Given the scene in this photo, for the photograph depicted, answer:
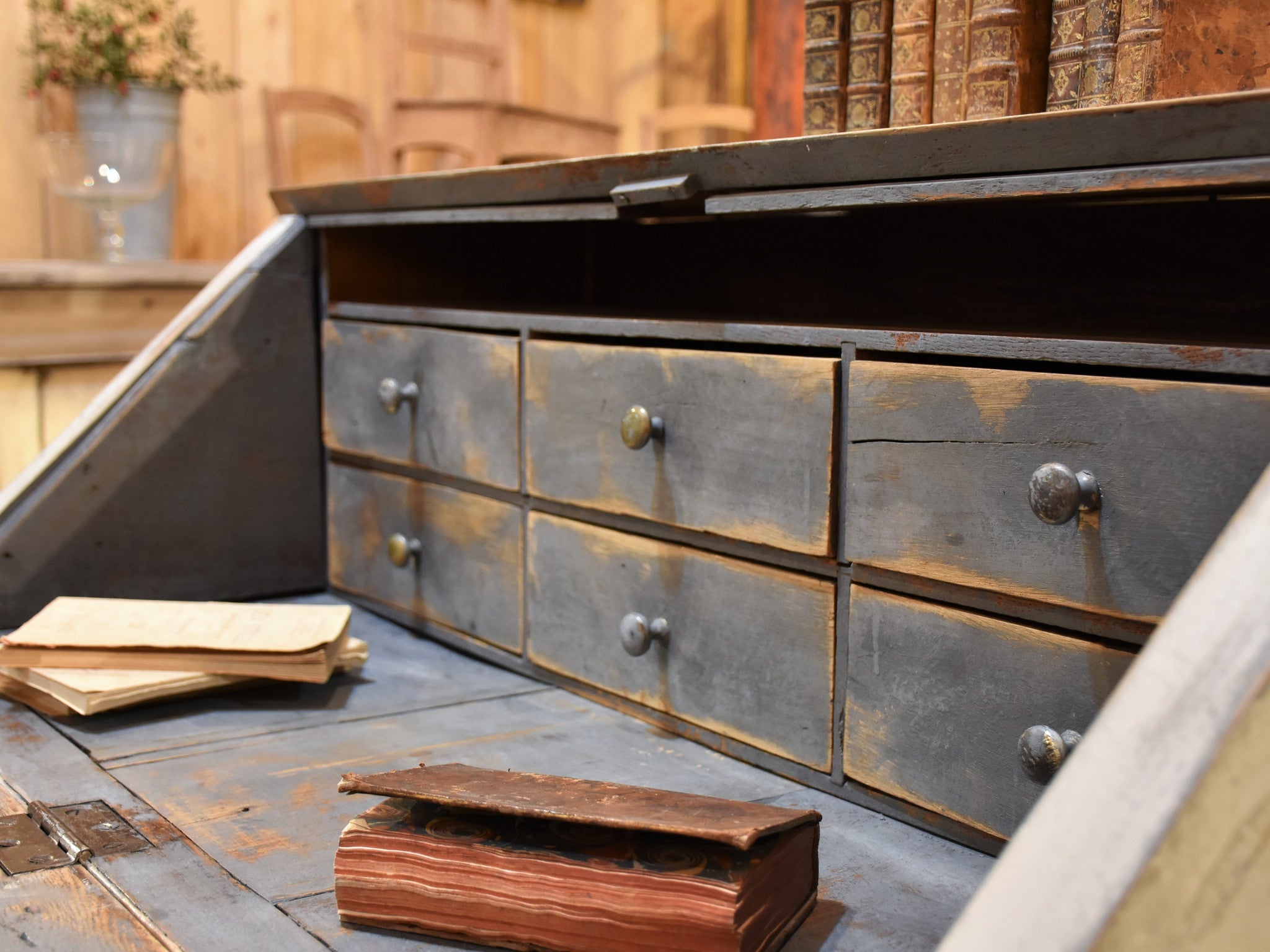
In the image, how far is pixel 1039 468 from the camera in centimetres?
82

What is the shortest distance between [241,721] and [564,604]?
324 mm

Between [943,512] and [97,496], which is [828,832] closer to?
[943,512]

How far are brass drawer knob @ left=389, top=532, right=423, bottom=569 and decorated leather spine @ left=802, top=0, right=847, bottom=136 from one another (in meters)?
0.65

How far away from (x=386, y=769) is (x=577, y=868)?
1.09ft

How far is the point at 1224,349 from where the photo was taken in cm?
74

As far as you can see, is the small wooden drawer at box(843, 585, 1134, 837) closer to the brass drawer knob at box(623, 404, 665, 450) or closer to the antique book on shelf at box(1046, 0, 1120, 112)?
the brass drawer knob at box(623, 404, 665, 450)

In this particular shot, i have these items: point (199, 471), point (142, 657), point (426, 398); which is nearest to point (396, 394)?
point (426, 398)

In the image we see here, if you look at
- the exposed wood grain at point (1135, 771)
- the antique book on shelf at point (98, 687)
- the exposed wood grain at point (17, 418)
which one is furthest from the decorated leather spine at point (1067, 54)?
the exposed wood grain at point (17, 418)

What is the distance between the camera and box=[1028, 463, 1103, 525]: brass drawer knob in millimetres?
786

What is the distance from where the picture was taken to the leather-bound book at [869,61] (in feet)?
3.54

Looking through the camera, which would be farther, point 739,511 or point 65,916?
point 739,511

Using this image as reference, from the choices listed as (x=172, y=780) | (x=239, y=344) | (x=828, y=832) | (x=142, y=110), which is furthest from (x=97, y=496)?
(x=142, y=110)

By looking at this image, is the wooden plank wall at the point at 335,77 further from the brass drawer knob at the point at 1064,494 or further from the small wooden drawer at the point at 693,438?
the brass drawer knob at the point at 1064,494

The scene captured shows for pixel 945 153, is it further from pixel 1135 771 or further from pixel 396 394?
pixel 396 394
